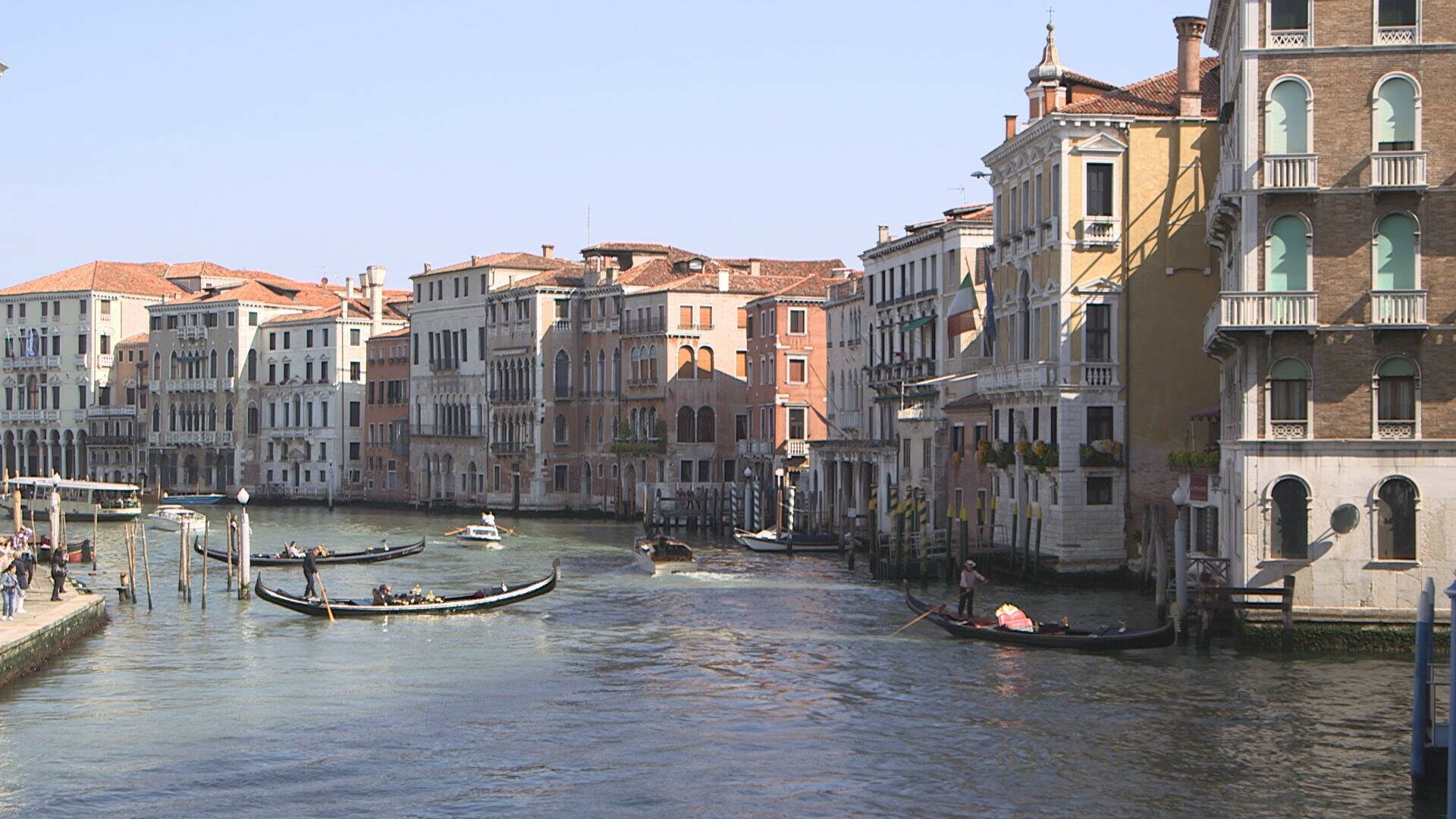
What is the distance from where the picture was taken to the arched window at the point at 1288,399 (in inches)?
915

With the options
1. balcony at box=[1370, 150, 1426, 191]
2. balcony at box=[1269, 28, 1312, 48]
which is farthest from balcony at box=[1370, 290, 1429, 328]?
balcony at box=[1269, 28, 1312, 48]

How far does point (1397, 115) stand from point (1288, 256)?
215cm

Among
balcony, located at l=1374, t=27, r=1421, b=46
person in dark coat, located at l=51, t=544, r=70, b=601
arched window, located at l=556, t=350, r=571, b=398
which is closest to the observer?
balcony, located at l=1374, t=27, r=1421, b=46

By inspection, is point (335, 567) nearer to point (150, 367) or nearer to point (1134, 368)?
point (1134, 368)

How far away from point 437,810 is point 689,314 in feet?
151

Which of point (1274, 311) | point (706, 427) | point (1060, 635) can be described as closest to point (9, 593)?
point (1060, 635)

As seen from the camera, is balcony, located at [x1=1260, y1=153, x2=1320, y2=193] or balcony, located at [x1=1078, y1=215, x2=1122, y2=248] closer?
balcony, located at [x1=1260, y1=153, x2=1320, y2=193]

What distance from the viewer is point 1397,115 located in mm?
23203

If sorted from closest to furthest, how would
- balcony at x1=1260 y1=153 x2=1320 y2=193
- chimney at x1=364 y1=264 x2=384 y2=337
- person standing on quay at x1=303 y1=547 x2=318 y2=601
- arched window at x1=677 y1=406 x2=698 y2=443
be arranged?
1. balcony at x1=1260 y1=153 x2=1320 y2=193
2. person standing on quay at x1=303 y1=547 x2=318 y2=601
3. arched window at x1=677 y1=406 x2=698 y2=443
4. chimney at x1=364 y1=264 x2=384 y2=337

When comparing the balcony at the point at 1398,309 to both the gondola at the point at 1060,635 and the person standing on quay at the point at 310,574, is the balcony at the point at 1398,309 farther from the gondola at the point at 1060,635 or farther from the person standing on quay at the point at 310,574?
the person standing on quay at the point at 310,574

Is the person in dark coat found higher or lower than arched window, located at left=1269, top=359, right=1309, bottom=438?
lower

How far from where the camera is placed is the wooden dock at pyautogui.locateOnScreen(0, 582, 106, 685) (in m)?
21.9

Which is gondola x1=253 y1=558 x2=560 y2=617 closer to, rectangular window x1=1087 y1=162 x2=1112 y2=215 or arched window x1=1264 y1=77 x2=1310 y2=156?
Answer: rectangular window x1=1087 y1=162 x2=1112 y2=215

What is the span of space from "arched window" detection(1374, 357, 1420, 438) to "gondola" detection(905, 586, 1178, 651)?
3.63 m
